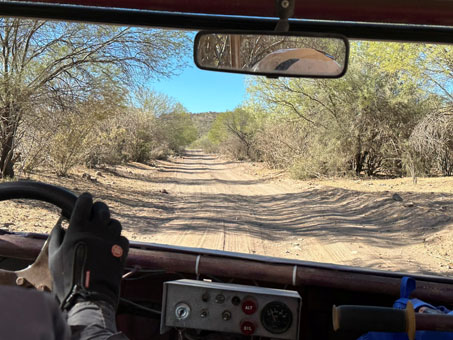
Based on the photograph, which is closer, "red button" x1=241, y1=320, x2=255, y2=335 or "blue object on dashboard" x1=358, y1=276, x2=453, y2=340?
"blue object on dashboard" x1=358, y1=276, x2=453, y2=340

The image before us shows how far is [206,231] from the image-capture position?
10.0 metres

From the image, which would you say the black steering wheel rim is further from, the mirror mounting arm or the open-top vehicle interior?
the mirror mounting arm

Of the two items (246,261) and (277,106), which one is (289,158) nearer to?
(277,106)

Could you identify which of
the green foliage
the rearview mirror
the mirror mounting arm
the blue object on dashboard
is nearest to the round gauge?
the blue object on dashboard

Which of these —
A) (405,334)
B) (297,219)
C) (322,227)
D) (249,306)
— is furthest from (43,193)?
(297,219)

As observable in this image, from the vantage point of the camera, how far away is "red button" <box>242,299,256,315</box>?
1.91 metres

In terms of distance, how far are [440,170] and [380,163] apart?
9.81 feet

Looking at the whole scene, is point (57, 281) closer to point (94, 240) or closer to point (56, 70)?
point (94, 240)

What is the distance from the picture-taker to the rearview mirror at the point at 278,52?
1.99 m

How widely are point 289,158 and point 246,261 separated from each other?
24.4 meters

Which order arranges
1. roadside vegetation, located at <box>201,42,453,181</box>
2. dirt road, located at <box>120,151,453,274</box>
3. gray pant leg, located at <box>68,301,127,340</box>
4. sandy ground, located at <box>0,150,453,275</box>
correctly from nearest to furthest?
gray pant leg, located at <box>68,301,127,340</box>, dirt road, located at <box>120,151,453,274</box>, sandy ground, located at <box>0,150,453,275</box>, roadside vegetation, located at <box>201,42,453,181</box>

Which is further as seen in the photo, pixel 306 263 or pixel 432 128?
pixel 432 128

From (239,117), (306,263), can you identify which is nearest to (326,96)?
(306,263)

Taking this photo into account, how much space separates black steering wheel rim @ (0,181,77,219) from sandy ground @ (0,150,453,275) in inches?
259
